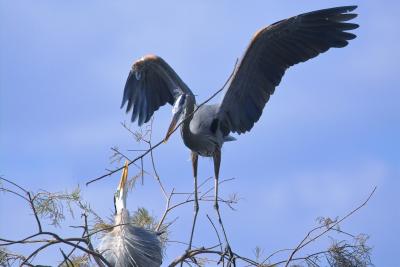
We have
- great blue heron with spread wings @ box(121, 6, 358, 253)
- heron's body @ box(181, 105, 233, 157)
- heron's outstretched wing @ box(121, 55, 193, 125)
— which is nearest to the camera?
great blue heron with spread wings @ box(121, 6, 358, 253)

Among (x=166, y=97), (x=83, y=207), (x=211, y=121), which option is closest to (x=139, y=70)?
(x=166, y=97)

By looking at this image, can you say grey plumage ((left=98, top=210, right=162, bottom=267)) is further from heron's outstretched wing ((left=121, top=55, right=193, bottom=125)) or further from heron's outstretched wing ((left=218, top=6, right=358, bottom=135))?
heron's outstretched wing ((left=121, top=55, right=193, bottom=125))

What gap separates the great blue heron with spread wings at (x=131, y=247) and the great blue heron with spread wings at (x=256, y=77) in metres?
0.65

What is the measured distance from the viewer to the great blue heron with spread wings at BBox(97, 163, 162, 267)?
261 inches

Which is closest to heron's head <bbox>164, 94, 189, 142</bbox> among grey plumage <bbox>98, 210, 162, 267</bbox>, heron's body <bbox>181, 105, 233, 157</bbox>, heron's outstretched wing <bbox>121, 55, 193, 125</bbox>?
heron's body <bbox>181, 105, 233, 157</bbox>

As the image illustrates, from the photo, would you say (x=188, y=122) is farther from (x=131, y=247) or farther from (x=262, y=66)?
(x=131, y=247)

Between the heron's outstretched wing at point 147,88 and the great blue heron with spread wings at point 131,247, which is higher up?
the heron's outstretched wing at point 147,88

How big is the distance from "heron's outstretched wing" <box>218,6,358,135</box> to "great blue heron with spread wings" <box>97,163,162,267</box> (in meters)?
1.36

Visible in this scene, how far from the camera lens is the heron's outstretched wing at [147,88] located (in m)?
8.07

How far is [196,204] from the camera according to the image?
24.3 feet

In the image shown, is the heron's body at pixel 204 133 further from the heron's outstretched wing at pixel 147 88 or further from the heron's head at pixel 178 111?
the heron's outstretched wing at pixel 147 88

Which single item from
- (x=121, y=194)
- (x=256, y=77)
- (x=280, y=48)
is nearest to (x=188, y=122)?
(x=256, y=77)

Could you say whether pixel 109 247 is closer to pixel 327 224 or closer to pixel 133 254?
pixel 133 254

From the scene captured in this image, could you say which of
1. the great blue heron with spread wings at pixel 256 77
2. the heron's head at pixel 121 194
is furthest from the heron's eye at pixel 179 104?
the heron's head at pixel 121 194
